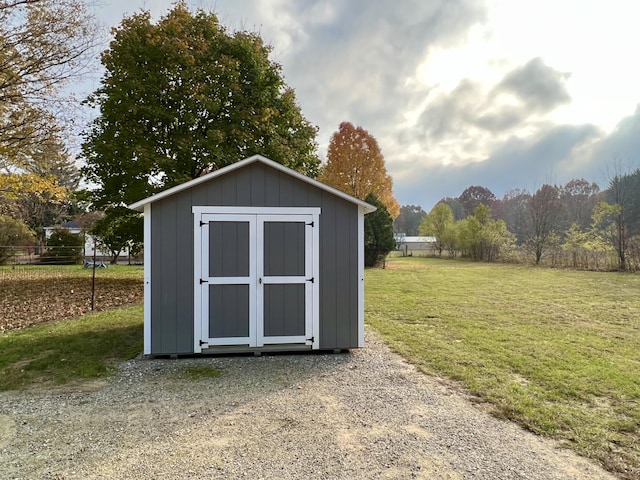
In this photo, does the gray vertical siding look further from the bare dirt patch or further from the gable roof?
the bare dirt patch

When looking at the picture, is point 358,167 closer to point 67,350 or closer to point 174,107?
point 174,107

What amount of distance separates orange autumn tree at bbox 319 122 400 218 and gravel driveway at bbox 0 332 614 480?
69.4 feet

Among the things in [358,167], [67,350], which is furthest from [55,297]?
[358,167]

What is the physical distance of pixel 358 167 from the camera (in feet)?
82.3

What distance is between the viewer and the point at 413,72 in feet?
37.0

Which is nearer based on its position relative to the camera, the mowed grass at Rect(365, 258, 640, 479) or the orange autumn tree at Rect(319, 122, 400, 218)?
the mowed grass at Rect(365, 258, 640, 479)

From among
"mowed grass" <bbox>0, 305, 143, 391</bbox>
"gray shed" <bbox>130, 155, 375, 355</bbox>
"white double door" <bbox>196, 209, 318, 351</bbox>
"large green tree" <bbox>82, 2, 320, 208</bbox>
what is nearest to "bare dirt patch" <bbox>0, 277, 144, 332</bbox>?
"mowed grass" <bbox>0, 305, 143, 391</bbox>

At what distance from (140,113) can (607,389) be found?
1284 centimetres

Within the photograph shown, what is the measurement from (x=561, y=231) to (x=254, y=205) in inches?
1052

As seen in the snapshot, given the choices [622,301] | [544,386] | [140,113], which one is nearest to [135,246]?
[140,113]

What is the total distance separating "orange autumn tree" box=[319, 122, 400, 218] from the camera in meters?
25.0

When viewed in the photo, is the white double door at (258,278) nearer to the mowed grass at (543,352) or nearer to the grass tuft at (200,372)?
the grass tuft at (200,372)

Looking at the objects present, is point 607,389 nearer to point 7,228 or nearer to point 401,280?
point 401,280

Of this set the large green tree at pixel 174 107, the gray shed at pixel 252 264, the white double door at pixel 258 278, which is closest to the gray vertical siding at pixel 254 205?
the gray shed at pixel 252 264
